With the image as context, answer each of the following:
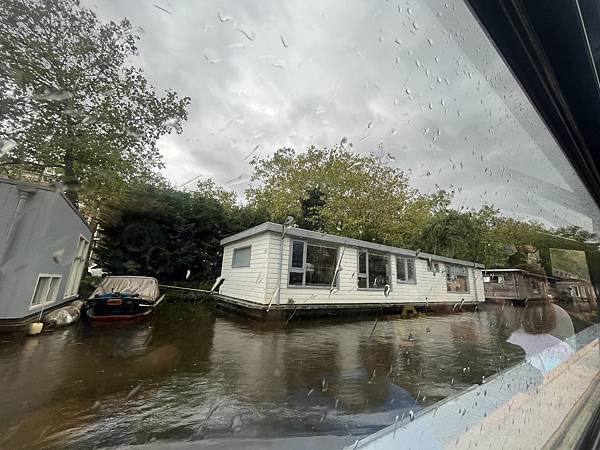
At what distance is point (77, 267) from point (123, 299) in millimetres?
60

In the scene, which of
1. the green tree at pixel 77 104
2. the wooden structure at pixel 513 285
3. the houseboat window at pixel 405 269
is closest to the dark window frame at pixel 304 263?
the houseboat window at pixel 405 269

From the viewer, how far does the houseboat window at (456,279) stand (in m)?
0.61

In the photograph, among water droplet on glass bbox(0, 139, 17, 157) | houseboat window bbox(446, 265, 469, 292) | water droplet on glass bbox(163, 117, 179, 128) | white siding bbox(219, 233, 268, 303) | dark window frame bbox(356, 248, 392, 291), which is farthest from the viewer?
houseboat window bbox(446, 265, 469, 292)

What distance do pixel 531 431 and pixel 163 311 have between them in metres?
0.82

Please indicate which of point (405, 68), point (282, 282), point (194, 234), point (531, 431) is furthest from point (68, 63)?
point (531, 431)

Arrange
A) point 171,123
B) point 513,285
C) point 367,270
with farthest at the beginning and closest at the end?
point 513,285
point 367,270
point 171,123

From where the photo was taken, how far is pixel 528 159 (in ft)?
2.68

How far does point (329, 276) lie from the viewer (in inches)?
19.2

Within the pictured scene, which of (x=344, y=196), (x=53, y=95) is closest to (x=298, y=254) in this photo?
(x=344, y=196)

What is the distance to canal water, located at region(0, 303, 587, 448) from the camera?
0.27m

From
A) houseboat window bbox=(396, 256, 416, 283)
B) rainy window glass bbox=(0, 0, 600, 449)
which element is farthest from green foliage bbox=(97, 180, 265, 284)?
houseboat window bbox=(396, 256, 416, 283)

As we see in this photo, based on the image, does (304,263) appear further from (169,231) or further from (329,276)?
(169,231)

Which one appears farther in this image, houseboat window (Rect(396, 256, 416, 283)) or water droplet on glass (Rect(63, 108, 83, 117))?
houseboat window (Rect(396, 256, 416, 283))

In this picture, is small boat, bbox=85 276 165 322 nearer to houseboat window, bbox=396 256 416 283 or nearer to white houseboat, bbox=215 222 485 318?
white houseboat, bbox=215 222 485 318
